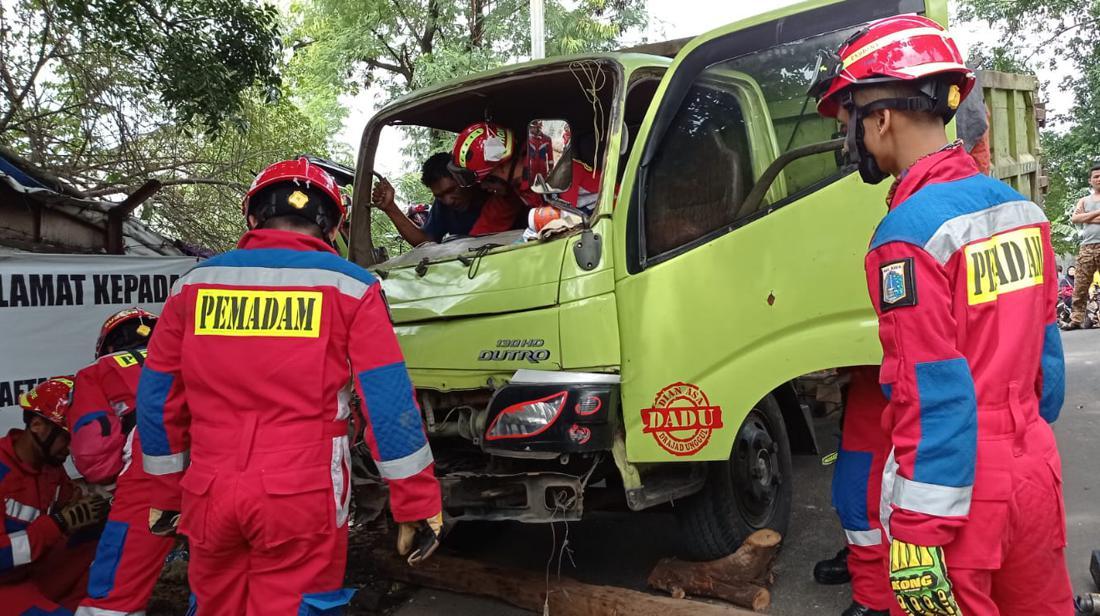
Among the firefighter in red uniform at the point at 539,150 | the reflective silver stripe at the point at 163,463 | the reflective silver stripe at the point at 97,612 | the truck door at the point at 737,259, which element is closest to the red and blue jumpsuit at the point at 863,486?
the truck door at the point at 737,259

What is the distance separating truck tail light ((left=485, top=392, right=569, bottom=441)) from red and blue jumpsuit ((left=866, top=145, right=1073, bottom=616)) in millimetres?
1536

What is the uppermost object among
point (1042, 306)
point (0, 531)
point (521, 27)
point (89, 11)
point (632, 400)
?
point (521, 27)

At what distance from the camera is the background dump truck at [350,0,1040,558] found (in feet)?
10.6

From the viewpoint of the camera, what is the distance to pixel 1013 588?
69.8 inches

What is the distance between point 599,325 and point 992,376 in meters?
1.72

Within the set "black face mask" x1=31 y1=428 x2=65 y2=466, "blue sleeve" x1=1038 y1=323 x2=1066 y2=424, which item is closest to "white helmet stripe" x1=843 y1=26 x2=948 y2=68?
"blue sleeve" x1=1038 y1=323 x2=1066 y2=424

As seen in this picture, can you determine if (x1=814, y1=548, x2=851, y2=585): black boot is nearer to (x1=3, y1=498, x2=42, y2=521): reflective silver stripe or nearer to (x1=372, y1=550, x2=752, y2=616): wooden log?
(x1=372, y1=550, x2=752, y2=616): wooden log

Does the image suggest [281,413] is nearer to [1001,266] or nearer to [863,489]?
[1001,266]

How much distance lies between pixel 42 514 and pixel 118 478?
28.0 inches

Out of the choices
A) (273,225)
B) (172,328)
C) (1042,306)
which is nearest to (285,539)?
(172,328)

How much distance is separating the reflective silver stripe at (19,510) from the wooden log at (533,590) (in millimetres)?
1702

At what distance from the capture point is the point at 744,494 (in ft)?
12.5

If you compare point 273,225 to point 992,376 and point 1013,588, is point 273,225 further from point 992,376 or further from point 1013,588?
point 1013,588

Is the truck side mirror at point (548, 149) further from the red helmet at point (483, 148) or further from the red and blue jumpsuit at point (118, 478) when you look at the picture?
the red and blue jumpsuit at point (118, 478)
